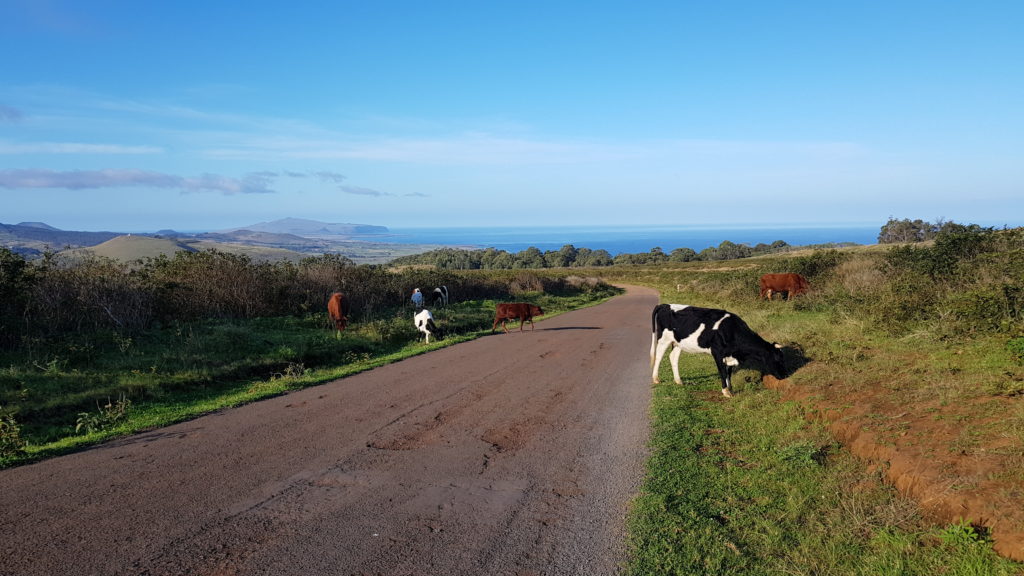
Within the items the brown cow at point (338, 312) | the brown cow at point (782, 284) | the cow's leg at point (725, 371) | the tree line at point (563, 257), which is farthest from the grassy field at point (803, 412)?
the tree line at point (563, 257)

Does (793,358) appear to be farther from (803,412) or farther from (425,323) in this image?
(425,323)

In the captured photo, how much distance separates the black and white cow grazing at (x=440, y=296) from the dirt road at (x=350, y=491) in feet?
62.6

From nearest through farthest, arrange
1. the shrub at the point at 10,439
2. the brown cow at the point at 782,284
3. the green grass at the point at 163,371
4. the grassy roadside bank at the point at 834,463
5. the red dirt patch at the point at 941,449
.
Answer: the grassy roadside bank at the point at 834,463 < the red dirt patch at the point at 941,449 < the shrub at the point at 10,439 < the green grass at the point at 163,371 < the brown cow at the point at 782,284

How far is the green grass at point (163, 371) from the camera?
7.98 metres

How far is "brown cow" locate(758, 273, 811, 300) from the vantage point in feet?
80.6

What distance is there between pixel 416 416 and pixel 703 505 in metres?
4.56

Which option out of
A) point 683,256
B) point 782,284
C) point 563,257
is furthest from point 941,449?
point 563,257

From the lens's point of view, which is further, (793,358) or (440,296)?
(440,296)

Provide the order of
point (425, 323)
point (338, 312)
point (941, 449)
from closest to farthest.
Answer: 1. point (941, 449)
2. point (425, 323)
3. point (338, 312)

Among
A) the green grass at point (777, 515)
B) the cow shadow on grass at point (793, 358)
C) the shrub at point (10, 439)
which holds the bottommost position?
the shrub at point (10, 439)

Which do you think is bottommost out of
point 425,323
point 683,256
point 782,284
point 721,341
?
point 683,256

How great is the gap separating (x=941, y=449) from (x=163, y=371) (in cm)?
1267

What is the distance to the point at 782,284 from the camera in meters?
25.0

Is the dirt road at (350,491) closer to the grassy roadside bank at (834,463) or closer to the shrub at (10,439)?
the grassy roadside bank at (834,463)
